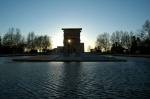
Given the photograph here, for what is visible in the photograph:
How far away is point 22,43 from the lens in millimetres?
91500

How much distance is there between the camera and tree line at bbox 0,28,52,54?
87.1 m

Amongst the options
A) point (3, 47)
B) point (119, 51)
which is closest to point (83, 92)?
point (3, 47)

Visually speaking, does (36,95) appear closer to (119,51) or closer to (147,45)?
(147,45)

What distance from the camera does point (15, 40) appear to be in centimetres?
8819

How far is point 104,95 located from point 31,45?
307ft

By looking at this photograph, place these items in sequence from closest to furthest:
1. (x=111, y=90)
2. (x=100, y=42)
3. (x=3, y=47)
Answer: (x=111, y=90) < (x=3, y=47) < (x=100, y=42)

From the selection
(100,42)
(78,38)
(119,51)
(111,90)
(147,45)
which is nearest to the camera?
(111,90)

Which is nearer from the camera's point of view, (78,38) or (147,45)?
(78,38)

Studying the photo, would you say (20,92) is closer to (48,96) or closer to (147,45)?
(48,96)

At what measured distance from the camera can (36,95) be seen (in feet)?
28.0

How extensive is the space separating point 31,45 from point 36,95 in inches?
3666

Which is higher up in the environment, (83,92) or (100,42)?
(100,42)

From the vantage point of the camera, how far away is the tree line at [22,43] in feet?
286

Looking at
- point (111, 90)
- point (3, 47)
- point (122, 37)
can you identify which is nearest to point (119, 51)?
point (122, 37)
